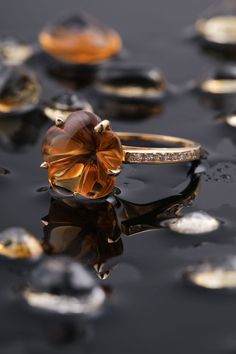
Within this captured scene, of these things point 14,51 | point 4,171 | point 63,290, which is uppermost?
point 14,51

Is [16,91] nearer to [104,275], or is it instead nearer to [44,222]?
[44,222]

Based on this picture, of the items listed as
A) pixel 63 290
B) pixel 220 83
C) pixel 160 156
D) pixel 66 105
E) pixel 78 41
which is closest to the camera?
pixel 63 290

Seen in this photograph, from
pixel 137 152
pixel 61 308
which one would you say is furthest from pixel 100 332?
pixel 137 152

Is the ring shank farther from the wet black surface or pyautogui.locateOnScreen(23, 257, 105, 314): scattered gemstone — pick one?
pyautogui.locateOnScreen(23, 257, 105, 314): scattered gemstone

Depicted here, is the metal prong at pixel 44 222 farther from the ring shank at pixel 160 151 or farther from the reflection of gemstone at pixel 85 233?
the ring shank at pixel 160 151

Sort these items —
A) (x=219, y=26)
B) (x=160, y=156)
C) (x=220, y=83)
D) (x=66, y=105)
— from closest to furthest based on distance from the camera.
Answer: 1. (x=160, y=156)
2. (x=66, y=105)
3. (x=220, y=83)
4. (x=219, y=26)

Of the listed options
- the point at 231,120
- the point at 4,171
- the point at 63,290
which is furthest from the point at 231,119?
the point at 63,290

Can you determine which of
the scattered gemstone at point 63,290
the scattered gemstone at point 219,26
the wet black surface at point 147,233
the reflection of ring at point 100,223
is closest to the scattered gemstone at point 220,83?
the wet black surface at point 147,233
